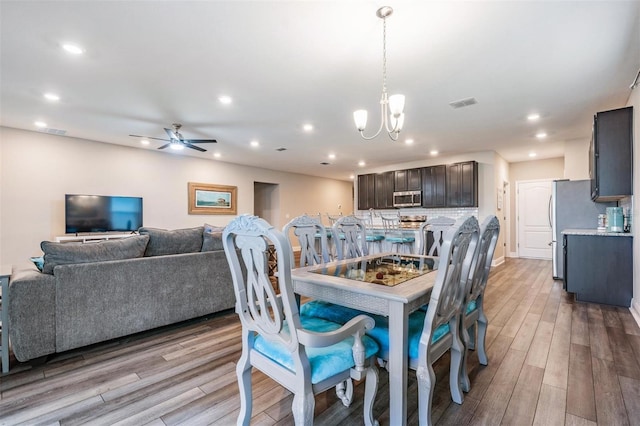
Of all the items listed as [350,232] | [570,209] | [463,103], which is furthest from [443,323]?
[570,209]

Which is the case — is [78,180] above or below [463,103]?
below

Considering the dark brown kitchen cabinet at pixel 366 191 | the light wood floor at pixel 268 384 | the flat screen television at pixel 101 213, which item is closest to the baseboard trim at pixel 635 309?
the light wood floor at pixel 268 384

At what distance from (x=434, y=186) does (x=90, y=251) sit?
6709mm

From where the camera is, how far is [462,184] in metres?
6.68

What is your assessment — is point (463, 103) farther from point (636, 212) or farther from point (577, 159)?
point (577, 159)

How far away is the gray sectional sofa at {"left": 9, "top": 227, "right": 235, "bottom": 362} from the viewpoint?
223cm

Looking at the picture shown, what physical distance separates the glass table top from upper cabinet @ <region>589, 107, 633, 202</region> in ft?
8.87

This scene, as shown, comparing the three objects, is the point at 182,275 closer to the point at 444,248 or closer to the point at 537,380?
the point at 444,248

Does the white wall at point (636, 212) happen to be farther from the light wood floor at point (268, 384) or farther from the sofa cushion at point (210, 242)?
the sofa cushion at point (210, 242)

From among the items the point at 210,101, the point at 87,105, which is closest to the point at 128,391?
the point at 210,101

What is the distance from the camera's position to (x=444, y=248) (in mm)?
1354

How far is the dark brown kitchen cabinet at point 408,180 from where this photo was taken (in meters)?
7.45

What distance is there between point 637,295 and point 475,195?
353cm

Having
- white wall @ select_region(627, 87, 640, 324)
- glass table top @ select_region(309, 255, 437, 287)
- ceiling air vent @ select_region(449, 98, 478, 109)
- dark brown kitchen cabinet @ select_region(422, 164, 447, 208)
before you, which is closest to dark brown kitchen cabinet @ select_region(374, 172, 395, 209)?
dark brown kitchen cabinet @ select_region(422, 164, 447, 208)
